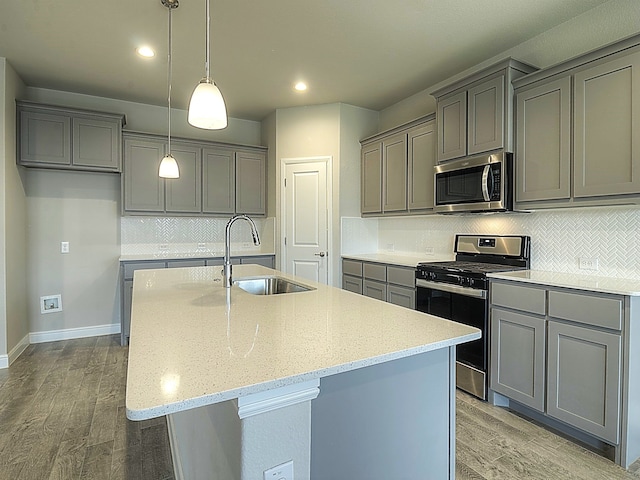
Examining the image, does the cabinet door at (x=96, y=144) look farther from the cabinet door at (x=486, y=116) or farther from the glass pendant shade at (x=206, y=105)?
the cabinet door at (x=486, y=116)

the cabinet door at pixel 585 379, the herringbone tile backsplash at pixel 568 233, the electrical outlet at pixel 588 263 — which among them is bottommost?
the cabinet door at pixel 585 379

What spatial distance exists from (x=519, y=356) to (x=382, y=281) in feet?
5.03

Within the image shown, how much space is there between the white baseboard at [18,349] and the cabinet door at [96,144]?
1.88m

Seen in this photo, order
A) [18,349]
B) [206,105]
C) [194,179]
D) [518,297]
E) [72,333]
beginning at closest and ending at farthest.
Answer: [206,105], [518,297], [18,349], [72,333], [194,179]

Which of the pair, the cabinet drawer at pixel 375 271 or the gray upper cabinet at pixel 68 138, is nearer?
the gray upper cabinet at pixel 68 138

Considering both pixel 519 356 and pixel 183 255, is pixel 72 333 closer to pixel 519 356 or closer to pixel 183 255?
pixel 183 255

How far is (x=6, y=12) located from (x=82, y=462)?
118 inches

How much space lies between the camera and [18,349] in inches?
142

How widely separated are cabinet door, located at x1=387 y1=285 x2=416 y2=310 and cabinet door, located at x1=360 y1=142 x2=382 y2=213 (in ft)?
3.36

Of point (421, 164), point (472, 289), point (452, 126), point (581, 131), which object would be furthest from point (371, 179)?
point (581, 131)

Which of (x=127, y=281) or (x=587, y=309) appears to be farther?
(x=127, y=281)

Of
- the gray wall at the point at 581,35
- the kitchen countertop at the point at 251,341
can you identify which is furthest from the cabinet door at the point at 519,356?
the gray wall at the point at 581,35

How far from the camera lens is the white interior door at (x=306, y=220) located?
4477 mm

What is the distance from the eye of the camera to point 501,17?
2.61 m
